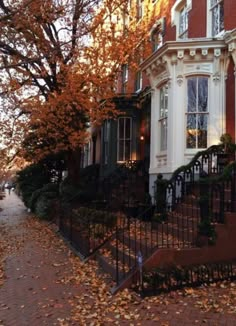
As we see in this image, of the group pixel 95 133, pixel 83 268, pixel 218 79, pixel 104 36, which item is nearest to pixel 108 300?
pixel 83 268

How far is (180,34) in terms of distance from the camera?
18.5m

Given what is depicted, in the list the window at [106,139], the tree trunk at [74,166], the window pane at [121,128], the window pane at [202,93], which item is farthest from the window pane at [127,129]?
the window pane at [202,93]

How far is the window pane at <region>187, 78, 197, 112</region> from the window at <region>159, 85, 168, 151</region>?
936 mm

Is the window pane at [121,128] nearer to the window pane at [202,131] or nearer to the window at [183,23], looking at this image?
the window at [183,23]

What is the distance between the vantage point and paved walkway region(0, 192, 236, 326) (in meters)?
6.61

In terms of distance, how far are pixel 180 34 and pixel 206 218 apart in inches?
460

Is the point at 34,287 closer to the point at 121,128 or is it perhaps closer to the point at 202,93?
the point at 202,93

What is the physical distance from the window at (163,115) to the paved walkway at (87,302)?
5750mm

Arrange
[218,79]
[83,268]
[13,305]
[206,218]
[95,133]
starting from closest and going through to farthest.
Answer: [13,305], [206,218], [83,268], [218,79], [95,133]

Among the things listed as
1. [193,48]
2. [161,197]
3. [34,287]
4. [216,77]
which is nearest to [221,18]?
[193,48]

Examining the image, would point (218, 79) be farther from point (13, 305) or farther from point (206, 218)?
point (13, 305)

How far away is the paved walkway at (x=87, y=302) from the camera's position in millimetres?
6605

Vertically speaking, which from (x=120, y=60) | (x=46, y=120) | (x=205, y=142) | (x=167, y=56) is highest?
(x=120, y=60)

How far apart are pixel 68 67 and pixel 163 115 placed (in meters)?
5.39
